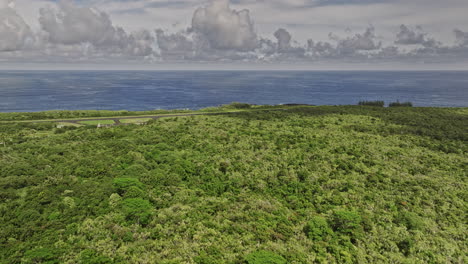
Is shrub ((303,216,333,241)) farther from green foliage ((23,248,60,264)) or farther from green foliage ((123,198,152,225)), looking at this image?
green foliage ((23,248,60,264))

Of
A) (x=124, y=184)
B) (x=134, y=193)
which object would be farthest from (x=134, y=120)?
(x=134, y=193)

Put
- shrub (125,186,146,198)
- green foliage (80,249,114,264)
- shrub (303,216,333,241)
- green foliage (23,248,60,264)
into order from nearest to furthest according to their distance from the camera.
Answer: green foliage (23,248,60,264) → green foliage (80,249,114,264) → shrub (303,216,333,241) → shrub (125,186,146,198)

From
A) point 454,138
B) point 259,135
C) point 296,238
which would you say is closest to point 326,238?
point 296,238

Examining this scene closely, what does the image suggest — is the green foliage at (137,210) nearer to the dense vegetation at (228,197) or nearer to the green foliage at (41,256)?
the dense vegetation at (228,197)

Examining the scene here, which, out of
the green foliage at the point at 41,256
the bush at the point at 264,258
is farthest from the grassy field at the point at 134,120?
the bush at the point at 264,258

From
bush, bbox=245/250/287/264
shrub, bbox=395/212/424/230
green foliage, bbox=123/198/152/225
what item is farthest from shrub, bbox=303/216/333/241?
green foliage, bbox=123/198/152/225
